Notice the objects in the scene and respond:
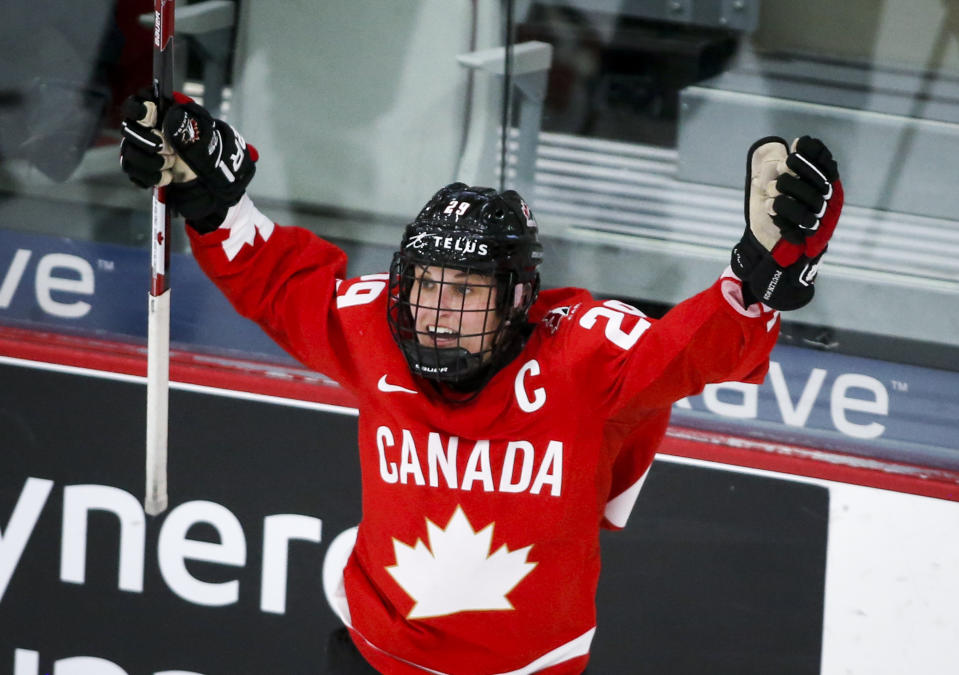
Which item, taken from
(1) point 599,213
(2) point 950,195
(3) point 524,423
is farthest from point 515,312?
(2) point 950,195

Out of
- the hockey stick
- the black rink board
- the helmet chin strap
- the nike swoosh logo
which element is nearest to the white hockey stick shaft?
the hockey stick

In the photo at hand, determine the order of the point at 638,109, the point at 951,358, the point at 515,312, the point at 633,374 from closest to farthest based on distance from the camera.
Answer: the point at 633,374
the point at 515,312
the point at 951,358
the point at 638,109

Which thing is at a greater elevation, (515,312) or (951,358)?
(515,312)

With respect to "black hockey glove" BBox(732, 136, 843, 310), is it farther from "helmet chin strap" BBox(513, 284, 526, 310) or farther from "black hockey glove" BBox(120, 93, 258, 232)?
"black hockey glove" BBox(120, 93, 258, 232)

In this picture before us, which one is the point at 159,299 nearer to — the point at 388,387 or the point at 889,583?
the point at 388,387

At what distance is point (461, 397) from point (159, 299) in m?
0.50

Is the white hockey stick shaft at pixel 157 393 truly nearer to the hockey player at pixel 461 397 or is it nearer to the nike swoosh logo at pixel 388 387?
the hockey player at pixel 461 397

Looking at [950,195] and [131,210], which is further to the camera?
[131,210]

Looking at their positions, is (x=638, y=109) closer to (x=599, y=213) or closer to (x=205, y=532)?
(x=599, y=213)

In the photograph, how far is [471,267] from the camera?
6.00ft

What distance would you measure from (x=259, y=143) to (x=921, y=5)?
149 centimetres

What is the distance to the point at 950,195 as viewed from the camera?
2660 mm

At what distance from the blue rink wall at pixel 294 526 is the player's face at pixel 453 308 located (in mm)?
868

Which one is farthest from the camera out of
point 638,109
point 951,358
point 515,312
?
point 638,109
